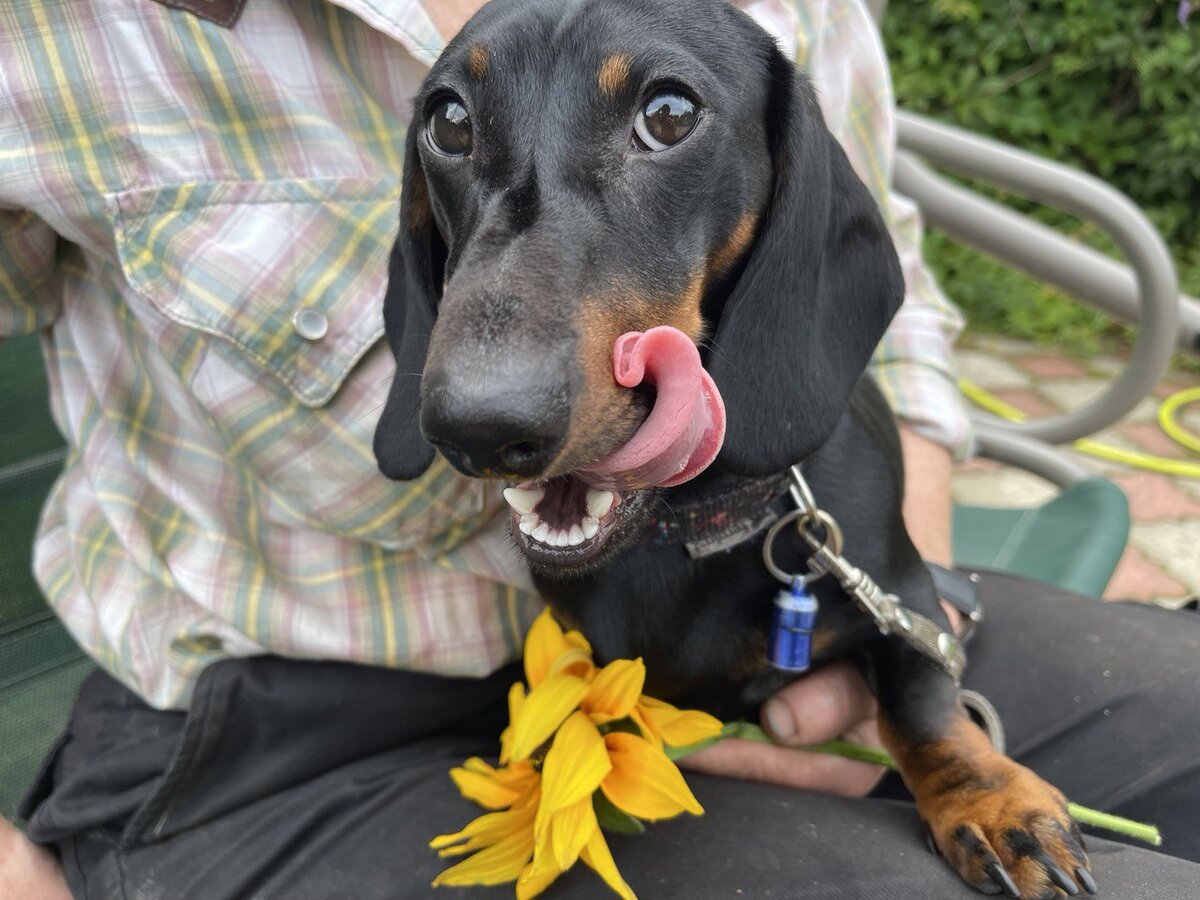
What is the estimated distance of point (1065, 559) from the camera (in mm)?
2098

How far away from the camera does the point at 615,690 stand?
1229mm

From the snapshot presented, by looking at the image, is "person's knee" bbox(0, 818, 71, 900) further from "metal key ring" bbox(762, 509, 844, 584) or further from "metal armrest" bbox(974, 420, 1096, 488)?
"metal armrest" bbox(974, 420, 1096, 488)

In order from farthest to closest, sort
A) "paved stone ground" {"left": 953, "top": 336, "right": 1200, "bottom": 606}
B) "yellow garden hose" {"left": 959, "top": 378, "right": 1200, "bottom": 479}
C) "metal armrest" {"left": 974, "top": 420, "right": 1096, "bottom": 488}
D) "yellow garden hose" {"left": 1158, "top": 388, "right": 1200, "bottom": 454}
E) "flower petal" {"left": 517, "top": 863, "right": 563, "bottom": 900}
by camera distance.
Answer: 1. "yellow garden hose" {"left": 1158, "top": 388, "right": 1200, "bottom": 454}
2. "yellow garden hose" {"left": 959, "top": 378, "right": 1200, "bottom": 479}
3. "paved stone ground" {"left": 953, "top": 336, "right": 1200, "bottom": 606}
4. "metal armrest" {"left": 974, "top": 420, "right": 1096, "bottom": 488}
5. "flower petal" {"left": 517, "top": 863, "right": 563, "bottom": 900}

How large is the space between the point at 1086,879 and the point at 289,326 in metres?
1.15

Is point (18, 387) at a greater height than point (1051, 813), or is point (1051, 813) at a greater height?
point (1051, 813)

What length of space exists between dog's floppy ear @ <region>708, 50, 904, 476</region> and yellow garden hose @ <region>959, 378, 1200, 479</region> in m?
2.63

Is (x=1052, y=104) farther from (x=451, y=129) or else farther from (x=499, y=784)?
(x=499, y=784)

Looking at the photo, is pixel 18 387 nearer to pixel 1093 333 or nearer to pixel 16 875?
pixel 16 875


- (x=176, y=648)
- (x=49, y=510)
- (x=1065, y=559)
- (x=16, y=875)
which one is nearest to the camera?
(x=16, y=875)

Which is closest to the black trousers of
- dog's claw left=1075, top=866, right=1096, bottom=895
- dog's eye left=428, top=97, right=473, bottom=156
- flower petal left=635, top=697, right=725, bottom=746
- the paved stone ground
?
dog's claw left=1075, top=866, right=1096, bottom=895

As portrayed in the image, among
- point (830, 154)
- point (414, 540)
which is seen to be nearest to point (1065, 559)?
point (830, 154)

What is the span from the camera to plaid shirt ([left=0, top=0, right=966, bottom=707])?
128cm

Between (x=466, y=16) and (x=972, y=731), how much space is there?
118 cm

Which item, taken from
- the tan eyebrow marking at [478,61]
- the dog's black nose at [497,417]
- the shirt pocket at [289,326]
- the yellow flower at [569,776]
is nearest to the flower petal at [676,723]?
the yellow flower at [569,776]
